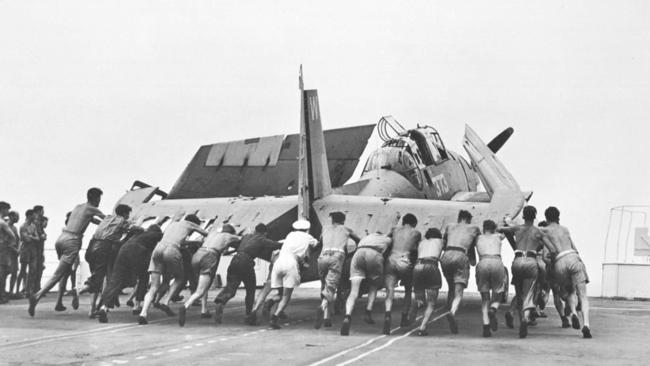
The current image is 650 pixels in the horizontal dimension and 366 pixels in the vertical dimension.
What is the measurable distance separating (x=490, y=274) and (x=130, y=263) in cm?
621

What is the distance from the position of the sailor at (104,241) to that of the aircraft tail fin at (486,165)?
7.06m

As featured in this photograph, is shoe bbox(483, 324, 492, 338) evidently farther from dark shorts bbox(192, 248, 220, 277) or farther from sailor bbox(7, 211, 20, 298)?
sailor bbox(7, 211, 20, 298)

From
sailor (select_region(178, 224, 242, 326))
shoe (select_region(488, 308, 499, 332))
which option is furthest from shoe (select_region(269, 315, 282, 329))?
shoe (select_region(488, 308, 499, 332))

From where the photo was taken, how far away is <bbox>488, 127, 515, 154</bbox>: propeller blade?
23.9m

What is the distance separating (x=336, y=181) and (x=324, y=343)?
33.1ft

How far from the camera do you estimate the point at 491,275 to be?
11750 millimetres

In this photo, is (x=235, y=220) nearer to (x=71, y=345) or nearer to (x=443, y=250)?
(x=443, y=250)

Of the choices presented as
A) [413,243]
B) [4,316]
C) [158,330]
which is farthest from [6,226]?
[413,243]

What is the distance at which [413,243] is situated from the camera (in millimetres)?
12500

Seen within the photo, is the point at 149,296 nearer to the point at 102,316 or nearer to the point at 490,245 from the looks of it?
the point at 102,316

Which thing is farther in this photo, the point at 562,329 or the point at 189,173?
the point at 189,173

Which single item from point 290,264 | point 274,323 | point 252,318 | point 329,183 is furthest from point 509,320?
point 329,183

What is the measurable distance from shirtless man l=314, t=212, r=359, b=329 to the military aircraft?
1600 mm

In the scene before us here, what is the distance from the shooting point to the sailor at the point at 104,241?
1377 cm
